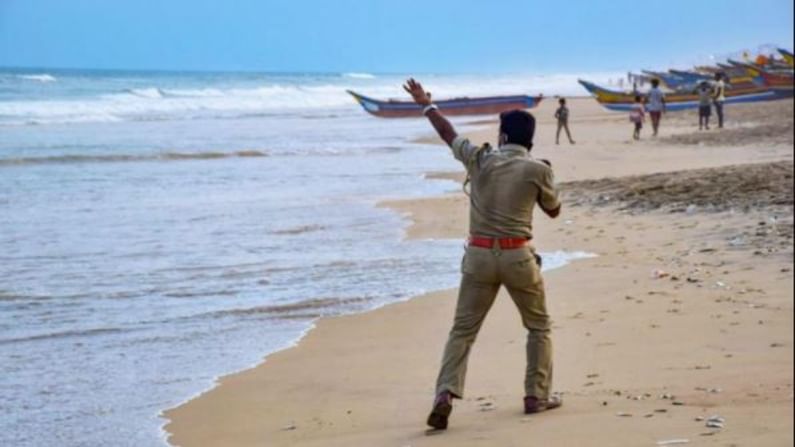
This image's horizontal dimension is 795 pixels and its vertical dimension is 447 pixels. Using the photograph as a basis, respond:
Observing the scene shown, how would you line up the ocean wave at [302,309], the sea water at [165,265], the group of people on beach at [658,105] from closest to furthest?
1. the sea water at [165,265]
2. the ocean wave at [302,309]
3. the group of people on beach at [658,105]

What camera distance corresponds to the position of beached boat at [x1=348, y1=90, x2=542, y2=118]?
47594mm

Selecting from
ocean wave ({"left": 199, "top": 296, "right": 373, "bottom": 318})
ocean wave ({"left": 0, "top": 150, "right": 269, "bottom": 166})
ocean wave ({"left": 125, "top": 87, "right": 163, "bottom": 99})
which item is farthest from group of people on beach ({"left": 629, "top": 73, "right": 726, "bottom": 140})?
ocean wave ({"left": 125, "top": 87, "right": 163, "bottom": 99})

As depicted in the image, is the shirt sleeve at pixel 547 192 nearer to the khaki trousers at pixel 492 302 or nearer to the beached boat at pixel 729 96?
the khaki trousers at pixel 492 302

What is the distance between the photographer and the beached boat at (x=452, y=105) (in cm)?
4759

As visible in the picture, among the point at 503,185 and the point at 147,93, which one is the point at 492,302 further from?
the point at 147,93

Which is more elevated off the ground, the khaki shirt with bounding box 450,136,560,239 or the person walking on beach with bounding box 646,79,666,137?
the khaki shirt with bounding box 450,136,560,239

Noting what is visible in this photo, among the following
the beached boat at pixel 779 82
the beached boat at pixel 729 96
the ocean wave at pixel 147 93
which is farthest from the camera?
the ocean wave at pixel 147 93

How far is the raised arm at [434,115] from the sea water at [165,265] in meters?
1.94

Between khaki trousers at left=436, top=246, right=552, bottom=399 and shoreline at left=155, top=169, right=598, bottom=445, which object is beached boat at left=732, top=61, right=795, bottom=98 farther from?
khaki trousers at left=436, top=246, right=552, bottom=399

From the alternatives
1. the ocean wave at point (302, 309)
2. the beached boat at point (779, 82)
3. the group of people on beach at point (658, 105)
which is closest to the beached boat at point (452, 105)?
the beached boat at point (779, 82)

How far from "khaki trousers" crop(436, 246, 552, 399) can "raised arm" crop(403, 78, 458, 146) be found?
514mm

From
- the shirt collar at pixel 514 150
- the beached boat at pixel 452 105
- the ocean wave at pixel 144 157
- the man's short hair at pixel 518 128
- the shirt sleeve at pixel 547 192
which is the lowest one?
the ocean wave at pixel 144 157

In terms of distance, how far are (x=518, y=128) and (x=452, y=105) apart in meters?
42.8

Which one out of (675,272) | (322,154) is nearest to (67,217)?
(675,272)
